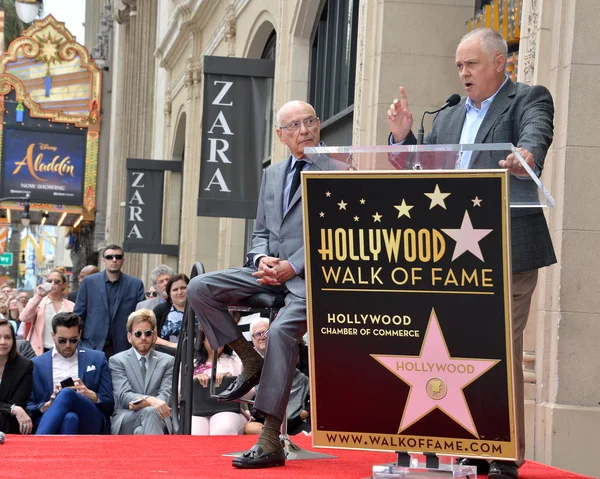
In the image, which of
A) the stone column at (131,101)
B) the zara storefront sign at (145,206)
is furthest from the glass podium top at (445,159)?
the stone column at (131,101)

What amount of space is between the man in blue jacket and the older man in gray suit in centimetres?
626

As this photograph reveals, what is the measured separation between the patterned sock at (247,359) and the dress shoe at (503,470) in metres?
1.34

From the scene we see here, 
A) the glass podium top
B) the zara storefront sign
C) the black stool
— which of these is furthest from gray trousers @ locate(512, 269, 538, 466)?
the zara storefront sign

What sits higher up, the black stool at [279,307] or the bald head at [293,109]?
the bald head at [293,109]

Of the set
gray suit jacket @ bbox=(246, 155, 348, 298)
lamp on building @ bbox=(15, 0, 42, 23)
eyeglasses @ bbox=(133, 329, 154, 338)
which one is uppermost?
lamp on building @ bbox=(15, 0, 42, 23)

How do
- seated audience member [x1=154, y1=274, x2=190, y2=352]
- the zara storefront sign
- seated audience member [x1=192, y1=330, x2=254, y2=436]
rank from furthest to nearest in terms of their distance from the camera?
the zara storefront sign → seated audience member [x1=154, y1=274, x2=190, y2=352] → seated audience member [x1=192, y1=330, x2=254, y2=436]

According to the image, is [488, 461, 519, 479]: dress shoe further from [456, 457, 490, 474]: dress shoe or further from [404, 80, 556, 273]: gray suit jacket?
[404, 80, 556, 273]: gray suit jacket

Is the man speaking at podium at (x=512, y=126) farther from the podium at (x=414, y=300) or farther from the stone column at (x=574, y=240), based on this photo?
the stone column at (x=574, y=240)

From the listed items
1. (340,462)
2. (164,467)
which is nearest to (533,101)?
(340,462)

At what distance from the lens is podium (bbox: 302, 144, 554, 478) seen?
159 inches

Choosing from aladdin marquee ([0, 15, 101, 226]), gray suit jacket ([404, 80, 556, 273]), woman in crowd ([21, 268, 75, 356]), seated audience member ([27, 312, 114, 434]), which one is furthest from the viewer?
aladdin marquee ([0, 15, 101, 226])

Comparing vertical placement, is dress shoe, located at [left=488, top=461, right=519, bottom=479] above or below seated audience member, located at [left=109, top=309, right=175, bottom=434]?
above

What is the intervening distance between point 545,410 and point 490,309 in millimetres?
2966

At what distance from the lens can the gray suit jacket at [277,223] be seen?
5.27m
